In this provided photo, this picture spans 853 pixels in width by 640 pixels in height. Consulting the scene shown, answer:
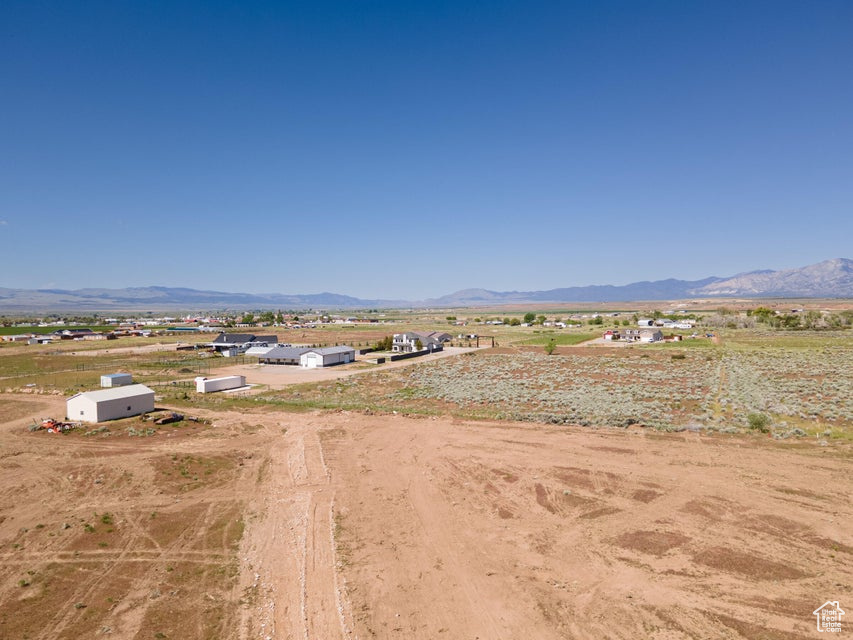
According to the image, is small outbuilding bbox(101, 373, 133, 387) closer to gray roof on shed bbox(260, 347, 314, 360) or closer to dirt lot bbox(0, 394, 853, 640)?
gray roof on shed bbox(260, 347, 314, 360)

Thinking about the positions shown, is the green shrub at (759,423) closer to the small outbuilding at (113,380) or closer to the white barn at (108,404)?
the white barn at (108,404)

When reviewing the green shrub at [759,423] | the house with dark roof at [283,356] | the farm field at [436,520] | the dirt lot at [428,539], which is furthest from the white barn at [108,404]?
the green shrub at [759,423]

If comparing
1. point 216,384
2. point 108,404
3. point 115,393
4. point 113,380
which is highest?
point 115,393

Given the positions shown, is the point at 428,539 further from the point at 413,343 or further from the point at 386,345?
the point at 386,345

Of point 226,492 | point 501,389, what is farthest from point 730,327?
point 226,492

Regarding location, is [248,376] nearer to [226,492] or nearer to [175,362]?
[175,362]

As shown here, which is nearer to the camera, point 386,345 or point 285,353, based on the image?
point 285,353

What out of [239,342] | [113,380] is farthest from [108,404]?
[239,342]

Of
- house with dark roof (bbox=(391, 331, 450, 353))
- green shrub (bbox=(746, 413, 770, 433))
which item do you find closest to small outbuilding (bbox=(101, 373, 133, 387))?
house with dark roof (bbox=(391, 331, 450, 353))
